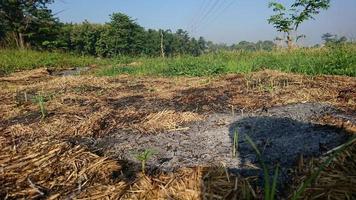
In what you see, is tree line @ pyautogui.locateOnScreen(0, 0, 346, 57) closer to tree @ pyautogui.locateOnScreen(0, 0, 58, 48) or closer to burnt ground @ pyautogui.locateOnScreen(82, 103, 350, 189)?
tree @ pyautogui.locateOnScreen(0, 0, 58, 48)

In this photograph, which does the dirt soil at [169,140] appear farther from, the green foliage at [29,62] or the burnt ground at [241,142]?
the green foliage at [29,62]

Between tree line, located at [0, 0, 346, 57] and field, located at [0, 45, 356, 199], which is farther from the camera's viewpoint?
tree line, located at [0, 0, 346, 57]

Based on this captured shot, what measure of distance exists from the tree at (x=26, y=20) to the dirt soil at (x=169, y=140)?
2084 cm

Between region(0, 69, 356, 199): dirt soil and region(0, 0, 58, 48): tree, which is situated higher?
A: region(0, 0, 58, 48): tree

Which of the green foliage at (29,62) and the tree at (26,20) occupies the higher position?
the tree at (26,20)

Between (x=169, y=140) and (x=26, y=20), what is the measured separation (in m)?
23.8

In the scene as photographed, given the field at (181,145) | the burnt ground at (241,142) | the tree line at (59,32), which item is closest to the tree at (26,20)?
the tree line at (59,32)

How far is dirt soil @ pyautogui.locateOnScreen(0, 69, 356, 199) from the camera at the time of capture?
189cm

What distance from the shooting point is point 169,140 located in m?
2.75

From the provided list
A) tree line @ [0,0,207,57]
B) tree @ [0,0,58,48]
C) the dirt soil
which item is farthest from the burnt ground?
tree @ [0,0,58,48]

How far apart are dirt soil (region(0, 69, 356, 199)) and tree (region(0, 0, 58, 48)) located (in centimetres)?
2084

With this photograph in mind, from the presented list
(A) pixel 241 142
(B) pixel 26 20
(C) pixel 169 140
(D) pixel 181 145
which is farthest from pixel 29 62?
(A) pixel 241 142

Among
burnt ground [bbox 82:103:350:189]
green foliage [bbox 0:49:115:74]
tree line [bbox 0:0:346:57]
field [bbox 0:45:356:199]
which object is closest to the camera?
field [bbox 0:45:356:199]

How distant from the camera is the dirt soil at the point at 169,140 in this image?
189 cm
